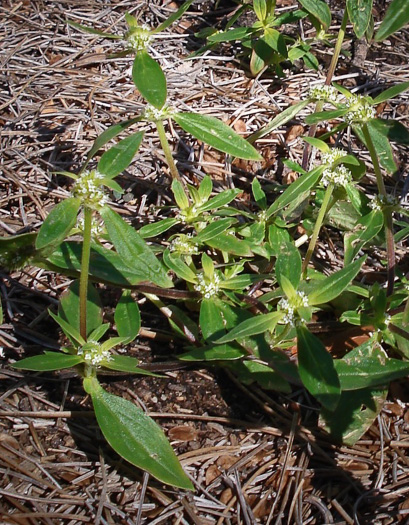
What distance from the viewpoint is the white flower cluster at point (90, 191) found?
1.58m

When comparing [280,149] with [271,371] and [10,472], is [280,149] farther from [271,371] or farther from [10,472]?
[10,472]

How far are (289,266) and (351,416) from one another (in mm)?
528

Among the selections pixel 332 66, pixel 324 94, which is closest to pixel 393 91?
pixel 324 94

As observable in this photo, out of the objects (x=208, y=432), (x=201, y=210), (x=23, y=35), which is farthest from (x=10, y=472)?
(x=23, y=35)

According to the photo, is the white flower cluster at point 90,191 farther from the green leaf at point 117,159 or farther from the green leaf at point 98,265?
the green leaf at point 98,265

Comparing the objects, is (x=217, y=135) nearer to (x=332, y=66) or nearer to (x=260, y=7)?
(x=332, y=66)

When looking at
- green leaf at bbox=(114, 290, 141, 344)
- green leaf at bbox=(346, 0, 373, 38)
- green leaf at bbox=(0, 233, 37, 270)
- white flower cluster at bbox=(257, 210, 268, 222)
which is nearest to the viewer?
green leaf at bbox=(0, 233, 37, 270)

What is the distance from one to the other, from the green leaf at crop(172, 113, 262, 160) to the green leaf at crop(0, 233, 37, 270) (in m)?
0.60

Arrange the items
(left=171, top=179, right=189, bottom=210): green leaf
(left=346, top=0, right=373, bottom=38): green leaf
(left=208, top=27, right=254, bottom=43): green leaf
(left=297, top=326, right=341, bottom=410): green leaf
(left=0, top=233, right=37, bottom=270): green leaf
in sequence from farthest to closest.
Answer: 1. (left=208, top=27, right=254, bottom=43): green leaf
2. (left=171, top=179, right=189, bottom=210): green leaf
3. (left=346, top=0, right=373, bottom=38): green leaf
4. (left=0, top=233, right=37, bottom=270): green leaf
5. (left=297, top=326, right=341, bottom=410): green leaf

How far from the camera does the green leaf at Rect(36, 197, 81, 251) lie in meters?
1.50

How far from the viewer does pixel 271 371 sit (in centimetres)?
196

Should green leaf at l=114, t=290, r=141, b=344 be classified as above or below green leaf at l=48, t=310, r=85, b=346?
below

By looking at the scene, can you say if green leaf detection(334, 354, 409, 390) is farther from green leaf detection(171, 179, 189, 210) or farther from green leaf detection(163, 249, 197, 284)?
green leaf detection(171, 179, 189, 210)

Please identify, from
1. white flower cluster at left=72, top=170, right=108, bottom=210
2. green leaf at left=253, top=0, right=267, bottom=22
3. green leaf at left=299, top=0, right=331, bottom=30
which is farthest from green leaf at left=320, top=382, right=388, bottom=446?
green leaf at left=253, top=0, right=267, bottom=22
